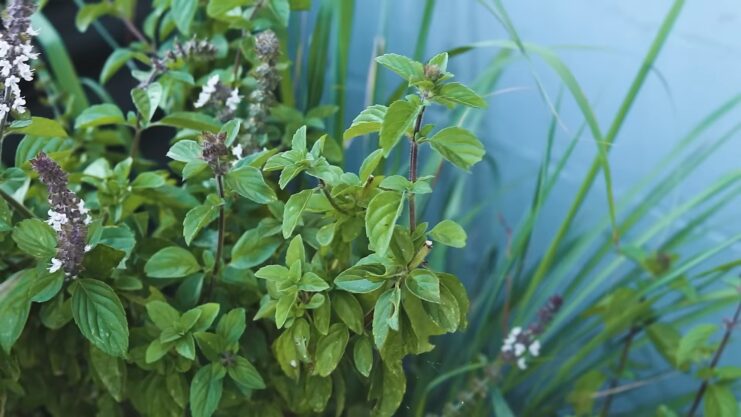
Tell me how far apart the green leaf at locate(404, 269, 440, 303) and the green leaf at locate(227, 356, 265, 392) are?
5.1 inches

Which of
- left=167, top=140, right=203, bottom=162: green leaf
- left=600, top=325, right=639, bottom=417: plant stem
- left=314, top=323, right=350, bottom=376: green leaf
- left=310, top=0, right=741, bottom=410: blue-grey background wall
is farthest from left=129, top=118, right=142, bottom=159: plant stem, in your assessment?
left=600, top=325, right=639, bottom=417: plant stem

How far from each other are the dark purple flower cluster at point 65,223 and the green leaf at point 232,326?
94mm

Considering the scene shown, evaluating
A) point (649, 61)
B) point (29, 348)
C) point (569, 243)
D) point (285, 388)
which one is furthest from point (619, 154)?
point (29, 348)

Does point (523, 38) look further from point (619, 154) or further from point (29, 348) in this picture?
point (29, 348)

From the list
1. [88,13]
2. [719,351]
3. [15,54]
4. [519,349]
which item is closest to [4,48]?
[15,54]

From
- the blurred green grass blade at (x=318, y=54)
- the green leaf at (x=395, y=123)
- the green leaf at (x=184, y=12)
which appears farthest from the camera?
the blurred green grass blade at (x=318, y=54)

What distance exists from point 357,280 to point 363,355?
53mm

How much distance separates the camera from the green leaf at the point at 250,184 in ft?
1.44

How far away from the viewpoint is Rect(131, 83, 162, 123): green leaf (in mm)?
528

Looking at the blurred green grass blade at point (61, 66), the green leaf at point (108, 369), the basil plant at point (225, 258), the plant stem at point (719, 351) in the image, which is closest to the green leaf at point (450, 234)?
the basil plant at point (225, 258)

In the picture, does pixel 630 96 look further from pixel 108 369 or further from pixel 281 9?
pixel 108 369

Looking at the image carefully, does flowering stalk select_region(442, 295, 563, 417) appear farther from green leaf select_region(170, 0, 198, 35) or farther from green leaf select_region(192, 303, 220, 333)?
green leaf select_region(170, 0, 198, 35)

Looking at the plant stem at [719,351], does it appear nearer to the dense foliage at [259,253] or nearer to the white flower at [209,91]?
the dense foliage at [259,253]

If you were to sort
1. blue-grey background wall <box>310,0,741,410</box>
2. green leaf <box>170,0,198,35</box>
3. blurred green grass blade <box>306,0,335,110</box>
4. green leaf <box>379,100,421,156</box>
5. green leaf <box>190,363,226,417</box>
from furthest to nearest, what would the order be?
blue-grey background wall <box>310,0,741,410</box>
blurred green grass blade <box>306,0,335,110</box>
green leaf <box>170,0,198,35</box>
green leaf <box>190,363,226,417</box>
green leaf <box>379,100,421,156</box>
